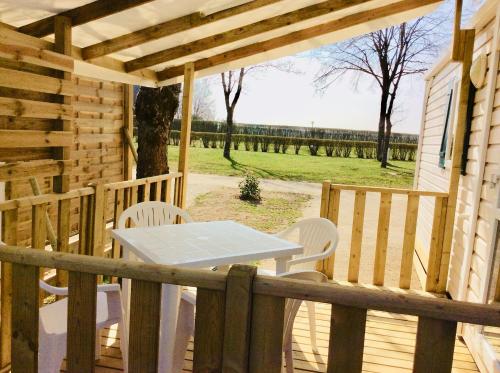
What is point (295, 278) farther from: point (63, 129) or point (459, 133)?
point (459, 133)

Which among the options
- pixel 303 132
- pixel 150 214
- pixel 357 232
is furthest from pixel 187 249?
pixel 303 132

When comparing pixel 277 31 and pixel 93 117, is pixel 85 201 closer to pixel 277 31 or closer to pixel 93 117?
pixel 277 31

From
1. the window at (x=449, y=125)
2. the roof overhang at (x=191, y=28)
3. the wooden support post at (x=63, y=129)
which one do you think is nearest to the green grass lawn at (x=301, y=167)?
the window at (x=449, y=125)

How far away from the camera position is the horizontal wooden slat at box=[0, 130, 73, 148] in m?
2.59

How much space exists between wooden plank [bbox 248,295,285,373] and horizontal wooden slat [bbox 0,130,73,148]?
2.07m

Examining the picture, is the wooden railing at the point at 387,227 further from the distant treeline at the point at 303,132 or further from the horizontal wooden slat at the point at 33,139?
the distant treeline at the point at 303,132

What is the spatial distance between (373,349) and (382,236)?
58.6 inches

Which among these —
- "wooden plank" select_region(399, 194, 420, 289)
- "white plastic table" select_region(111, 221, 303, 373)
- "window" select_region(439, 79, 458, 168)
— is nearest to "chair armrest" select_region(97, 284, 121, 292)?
"white plastic table" select_region(111, 221, 303, 373)

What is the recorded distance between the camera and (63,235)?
307cm

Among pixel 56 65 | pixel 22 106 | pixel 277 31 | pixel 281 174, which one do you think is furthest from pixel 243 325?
pixel 281 174

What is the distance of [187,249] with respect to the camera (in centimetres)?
243

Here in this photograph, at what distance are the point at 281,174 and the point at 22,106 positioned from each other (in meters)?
14.5

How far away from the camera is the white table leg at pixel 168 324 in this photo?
2211 millimetres

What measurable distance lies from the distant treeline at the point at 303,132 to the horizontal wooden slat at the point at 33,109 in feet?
62.0
